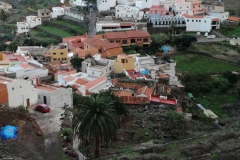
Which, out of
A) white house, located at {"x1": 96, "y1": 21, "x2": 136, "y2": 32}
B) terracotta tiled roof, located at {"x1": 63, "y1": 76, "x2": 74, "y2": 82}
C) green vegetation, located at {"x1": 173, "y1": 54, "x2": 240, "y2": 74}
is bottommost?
green vegetation, located at {"x1": 173, "y1": 54, "x2": 240, "y2": 74}

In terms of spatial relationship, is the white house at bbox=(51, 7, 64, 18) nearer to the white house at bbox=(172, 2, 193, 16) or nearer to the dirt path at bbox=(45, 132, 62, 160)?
the white house at bbox=(172, 2, 193, 16)

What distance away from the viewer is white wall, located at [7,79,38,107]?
922 inches

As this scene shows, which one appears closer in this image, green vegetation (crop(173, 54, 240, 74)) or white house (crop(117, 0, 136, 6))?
green vegetation (crop(173, 54, 240, 74))

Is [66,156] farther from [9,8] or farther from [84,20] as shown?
[9,8]

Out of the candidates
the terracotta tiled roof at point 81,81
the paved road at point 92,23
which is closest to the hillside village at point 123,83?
the terracotta tiled roof at point 81,81

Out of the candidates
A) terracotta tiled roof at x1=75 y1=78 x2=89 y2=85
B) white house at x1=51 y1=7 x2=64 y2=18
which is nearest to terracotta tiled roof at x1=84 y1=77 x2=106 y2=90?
terracotta tiled roof at x1=75 y1=78 x2=89 y2=85

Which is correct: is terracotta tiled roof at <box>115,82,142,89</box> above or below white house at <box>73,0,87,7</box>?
below

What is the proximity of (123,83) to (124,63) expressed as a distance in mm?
6170

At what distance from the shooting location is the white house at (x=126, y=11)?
205 feet

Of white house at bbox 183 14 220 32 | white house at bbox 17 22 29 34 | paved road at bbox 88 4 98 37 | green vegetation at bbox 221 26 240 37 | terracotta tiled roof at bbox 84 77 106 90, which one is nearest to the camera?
terracotta tiled roof at bbox 84 77 106 90

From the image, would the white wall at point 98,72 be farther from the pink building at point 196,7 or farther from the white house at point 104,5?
the pink building at point 196,7

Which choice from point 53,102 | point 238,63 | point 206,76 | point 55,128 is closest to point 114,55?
point 206,76

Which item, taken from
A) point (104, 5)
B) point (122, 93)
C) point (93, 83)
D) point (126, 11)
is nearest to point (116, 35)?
point (126, 11)

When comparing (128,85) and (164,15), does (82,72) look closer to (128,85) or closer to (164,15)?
(128,85)
